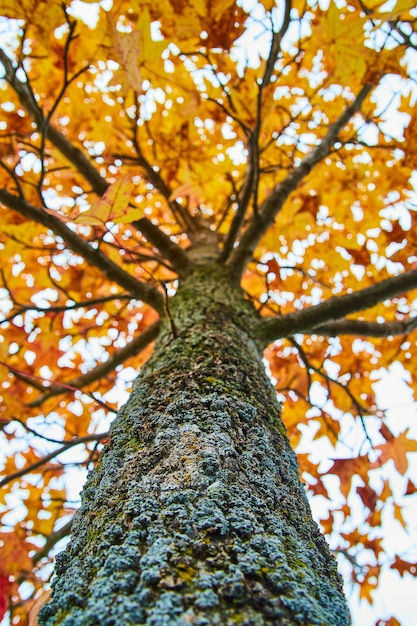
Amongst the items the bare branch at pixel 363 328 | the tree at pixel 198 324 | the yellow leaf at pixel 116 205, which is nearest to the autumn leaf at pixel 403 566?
the tree at pixel 198 324

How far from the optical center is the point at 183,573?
525 mm

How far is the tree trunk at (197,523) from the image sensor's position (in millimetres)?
496

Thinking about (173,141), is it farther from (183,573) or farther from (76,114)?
(183,573)

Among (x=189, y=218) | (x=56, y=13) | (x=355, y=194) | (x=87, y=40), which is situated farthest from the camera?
(x=355, y=194)

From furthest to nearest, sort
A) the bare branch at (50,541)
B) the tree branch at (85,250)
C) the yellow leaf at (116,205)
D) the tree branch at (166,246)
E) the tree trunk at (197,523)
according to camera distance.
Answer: the tree branch at (166,246) → the bare branch at (50,541) → the tree branch at (85,250) → the yellow leaf at (116,205) → the tree trunk at (197,523)

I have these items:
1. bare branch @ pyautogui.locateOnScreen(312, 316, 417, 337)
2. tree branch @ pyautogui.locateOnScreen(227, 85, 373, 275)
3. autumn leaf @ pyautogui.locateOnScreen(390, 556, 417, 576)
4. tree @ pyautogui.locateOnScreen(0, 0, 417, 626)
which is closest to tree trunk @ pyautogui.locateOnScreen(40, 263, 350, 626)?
tree @ pyautogui.locateOnScreen(0, 0, 417, 626)

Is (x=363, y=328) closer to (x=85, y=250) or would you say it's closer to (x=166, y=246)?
(x=166, y=246)

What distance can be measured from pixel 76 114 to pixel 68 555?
7.75 ft

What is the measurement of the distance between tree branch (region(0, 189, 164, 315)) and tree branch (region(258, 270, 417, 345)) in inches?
18.0

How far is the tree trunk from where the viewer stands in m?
0.50

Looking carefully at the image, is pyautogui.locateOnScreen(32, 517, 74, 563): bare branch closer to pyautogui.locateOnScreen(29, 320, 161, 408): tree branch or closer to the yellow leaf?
pyautogui.locateOnScreen(29, 320, 161, 408): tree branch

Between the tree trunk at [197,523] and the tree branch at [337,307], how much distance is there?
539 millimetres

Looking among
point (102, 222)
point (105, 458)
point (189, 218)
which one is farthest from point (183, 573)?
point (189, 218)

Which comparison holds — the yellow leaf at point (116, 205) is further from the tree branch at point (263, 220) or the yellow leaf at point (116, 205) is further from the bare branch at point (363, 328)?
the bare branch at point (363, 328)
